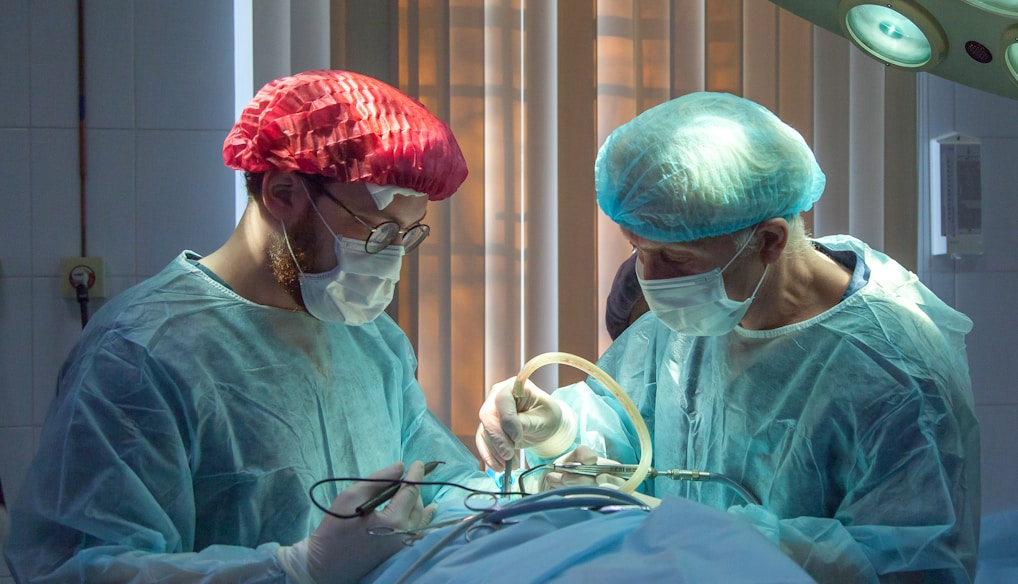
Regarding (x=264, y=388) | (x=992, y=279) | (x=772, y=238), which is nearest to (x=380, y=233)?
(x=264, y=388)

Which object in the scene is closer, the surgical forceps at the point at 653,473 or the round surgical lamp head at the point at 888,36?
the round surgical lamp head at the point at 888,36

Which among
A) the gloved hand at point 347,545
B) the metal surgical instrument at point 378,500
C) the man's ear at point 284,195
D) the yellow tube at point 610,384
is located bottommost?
the gloved hand at point 347,545

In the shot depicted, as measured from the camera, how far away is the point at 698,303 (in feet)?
4.57

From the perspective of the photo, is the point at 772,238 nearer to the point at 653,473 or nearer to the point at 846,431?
the point at 846,431

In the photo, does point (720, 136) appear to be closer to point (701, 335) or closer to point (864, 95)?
point (701, 335)

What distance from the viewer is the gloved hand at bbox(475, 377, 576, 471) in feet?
5.11

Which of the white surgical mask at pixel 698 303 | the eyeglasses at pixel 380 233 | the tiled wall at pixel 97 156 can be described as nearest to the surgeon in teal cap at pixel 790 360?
the white surgical mask at pixel 698 303

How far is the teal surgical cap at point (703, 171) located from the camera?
132cm

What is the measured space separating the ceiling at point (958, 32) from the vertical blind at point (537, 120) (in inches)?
48.9

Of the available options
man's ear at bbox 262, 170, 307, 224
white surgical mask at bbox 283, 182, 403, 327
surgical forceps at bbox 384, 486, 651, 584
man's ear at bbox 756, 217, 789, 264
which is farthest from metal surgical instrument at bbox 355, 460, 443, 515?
man's ear at bbox 756, 217, 789, 264

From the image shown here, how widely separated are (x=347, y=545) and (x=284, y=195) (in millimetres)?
568

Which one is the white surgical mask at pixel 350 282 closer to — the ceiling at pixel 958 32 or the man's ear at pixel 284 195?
the man's ear at pixel 284 195

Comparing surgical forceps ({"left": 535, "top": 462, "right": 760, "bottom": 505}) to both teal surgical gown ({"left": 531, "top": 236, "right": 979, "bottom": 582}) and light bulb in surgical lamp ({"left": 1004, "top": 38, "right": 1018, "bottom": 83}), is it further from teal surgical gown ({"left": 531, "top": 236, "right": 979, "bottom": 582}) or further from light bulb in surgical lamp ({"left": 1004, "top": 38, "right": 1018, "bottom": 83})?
light bulb in surgical lamp ({"left": 1004, "top": 38, "right": 1018, "bottom": 83})

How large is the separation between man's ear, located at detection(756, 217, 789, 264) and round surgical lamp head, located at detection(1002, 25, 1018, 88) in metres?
0.46
